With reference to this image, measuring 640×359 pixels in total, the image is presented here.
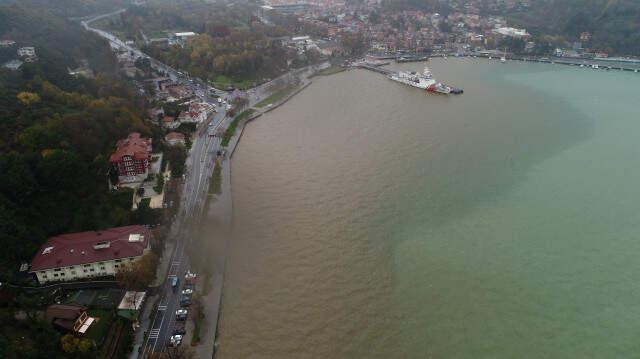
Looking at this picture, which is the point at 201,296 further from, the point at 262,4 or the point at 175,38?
the point at 262,4

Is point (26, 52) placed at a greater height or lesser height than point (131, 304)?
greater

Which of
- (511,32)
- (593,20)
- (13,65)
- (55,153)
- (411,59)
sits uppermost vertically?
(593,20)

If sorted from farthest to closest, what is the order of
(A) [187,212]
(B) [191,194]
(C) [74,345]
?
(B) [191,194], (A) [187,212], (C) [74,345]

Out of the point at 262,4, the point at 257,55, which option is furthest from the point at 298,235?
the point at 262,4

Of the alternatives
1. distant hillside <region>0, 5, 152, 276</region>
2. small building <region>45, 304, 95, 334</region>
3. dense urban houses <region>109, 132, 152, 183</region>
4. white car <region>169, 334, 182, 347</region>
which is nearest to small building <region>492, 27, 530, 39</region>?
distant hillside <region>0, 5, 152, 276</region>

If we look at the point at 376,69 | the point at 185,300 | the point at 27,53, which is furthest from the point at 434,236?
the point at 27,53

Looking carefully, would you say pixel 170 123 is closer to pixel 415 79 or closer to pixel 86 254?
pixel 86 254
